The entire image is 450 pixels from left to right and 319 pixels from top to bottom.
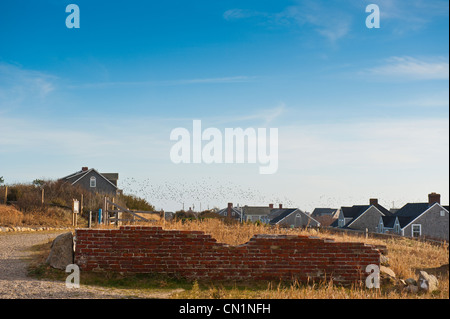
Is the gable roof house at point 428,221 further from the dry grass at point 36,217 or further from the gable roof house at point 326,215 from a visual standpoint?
the dry grass at point 36,217

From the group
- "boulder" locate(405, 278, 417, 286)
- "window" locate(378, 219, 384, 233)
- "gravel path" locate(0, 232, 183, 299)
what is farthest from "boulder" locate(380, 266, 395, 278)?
"window" locate(378, 219, 384, 233)

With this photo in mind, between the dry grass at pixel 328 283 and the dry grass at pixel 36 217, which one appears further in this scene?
the dry grass at pixel 36 217

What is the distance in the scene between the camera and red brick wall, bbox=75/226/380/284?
10867 mm

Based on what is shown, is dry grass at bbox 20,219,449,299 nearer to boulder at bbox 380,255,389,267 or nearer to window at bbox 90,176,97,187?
boulder at bbox 380,255,389,267

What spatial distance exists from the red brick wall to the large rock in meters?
0.33

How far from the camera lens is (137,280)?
34.8 ft

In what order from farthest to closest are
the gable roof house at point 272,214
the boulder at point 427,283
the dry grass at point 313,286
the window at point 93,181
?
the gable roof house at point 272,214, the window at point 93,181, the boulder at point 427,283, the dry grass at point 313,286

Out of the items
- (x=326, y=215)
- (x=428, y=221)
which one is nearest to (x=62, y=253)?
(x=428, y=221)

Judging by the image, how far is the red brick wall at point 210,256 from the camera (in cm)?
1087

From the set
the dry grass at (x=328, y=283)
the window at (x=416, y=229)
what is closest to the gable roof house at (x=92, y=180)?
the window at (x=416, y=229)

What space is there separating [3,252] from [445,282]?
43.5 ft

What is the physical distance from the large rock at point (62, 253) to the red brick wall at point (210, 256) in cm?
33

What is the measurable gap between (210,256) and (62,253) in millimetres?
3741
